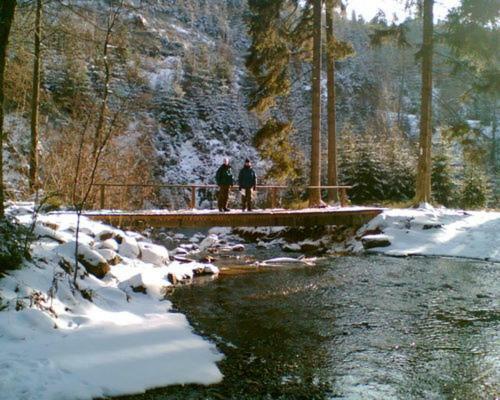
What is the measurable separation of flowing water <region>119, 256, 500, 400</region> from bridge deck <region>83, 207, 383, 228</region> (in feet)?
12.2

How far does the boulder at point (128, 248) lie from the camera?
30.5ft

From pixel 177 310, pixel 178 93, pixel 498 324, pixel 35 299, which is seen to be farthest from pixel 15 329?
pixel 178 93

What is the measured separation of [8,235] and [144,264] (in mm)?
3469

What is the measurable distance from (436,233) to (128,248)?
8.49m

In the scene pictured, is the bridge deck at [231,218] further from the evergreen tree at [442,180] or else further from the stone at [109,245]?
the evergreen tree at [442,180]

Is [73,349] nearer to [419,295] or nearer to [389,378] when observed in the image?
[389,378]

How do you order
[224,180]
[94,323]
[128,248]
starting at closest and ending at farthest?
[94,323], [128,248], [224,180]

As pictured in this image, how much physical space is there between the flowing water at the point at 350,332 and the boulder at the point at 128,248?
1.55 meters

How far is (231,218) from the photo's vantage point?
527 inches

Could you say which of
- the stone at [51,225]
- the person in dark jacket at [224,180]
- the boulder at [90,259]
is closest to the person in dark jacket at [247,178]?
the person in dark jacket at [224,180]

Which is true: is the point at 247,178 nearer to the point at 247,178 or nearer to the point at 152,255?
the point at 247,178

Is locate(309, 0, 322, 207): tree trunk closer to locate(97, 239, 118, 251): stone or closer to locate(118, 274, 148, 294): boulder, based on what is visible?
locate(97, 239, 118, 251): stone

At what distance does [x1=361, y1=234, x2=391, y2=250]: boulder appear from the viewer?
42.3 feet

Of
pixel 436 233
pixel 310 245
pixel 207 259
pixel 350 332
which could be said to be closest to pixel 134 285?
pixel 350 332
